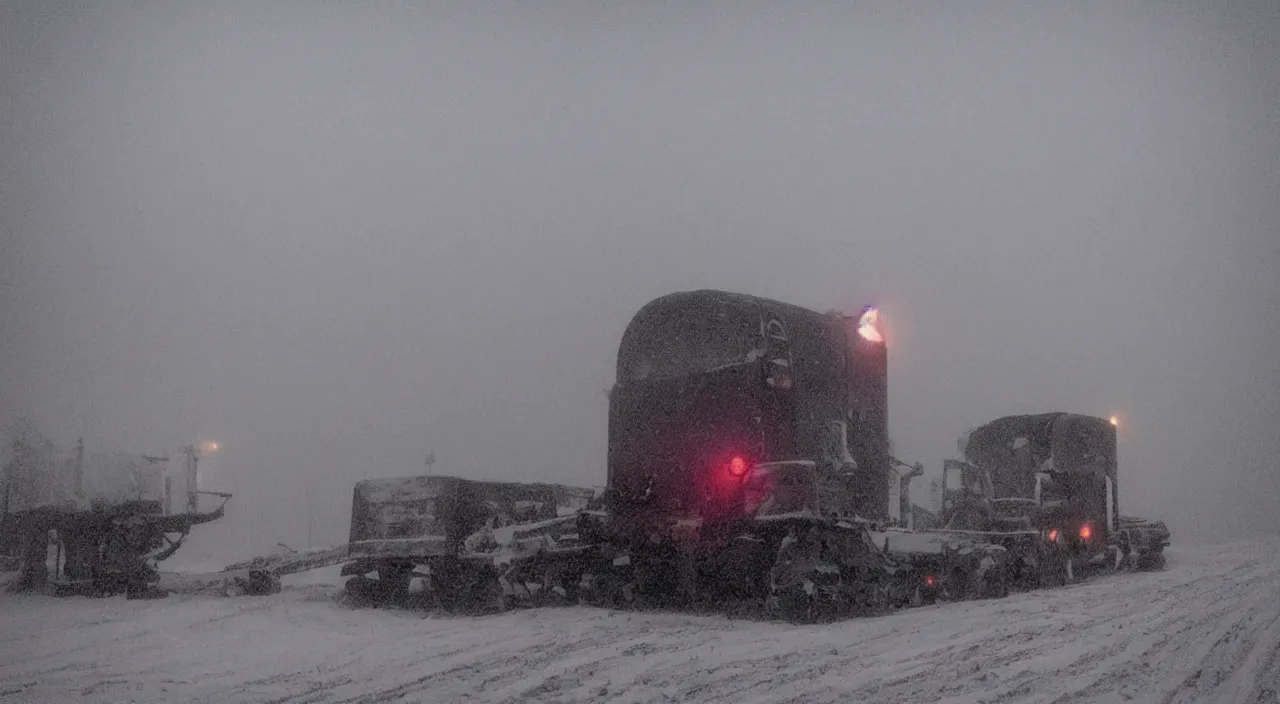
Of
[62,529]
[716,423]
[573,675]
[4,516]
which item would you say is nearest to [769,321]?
[716,423]

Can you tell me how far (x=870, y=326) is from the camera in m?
13.4

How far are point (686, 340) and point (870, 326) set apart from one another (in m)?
3.09

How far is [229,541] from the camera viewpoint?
48.9 meters

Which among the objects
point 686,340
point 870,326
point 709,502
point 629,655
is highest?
point 870,326

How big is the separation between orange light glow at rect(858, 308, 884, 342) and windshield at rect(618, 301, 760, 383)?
2388 mm

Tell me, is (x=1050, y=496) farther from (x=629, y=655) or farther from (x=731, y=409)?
(x=629, y=655)

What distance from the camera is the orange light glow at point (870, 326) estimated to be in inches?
523

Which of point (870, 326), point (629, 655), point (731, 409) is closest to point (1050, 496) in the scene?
point (870, 326)

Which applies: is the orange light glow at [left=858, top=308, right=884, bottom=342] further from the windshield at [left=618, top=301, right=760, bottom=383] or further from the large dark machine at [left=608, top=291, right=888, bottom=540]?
the windshield at [left=618, top=301, right=760, bottom=383]

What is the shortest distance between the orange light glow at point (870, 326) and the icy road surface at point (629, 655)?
405 cm

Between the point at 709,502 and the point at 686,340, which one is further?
the point at 686,340

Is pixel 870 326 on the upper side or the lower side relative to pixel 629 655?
upper

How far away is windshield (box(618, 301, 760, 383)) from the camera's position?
38.4 feet

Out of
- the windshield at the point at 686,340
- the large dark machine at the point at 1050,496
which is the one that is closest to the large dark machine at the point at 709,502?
the windshield at the point at 686,340
